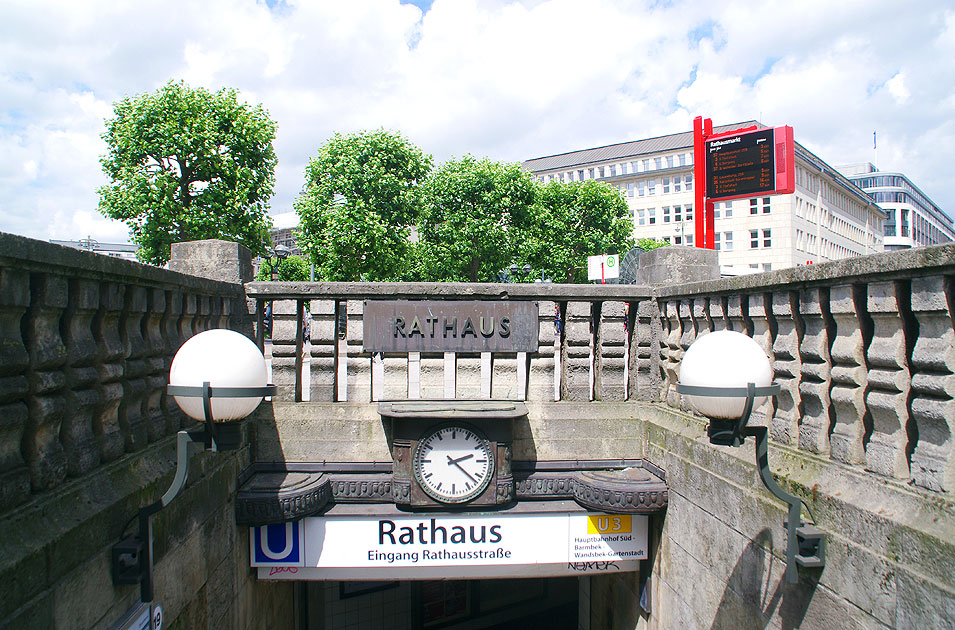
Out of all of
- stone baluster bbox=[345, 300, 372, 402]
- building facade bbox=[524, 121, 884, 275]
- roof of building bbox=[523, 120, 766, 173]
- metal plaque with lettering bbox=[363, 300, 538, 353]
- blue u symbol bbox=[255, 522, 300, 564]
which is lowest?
blue u symbol bbox=[255, 522, 300, 564]

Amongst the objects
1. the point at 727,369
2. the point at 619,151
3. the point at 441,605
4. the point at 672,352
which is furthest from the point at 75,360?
the point at 619,151

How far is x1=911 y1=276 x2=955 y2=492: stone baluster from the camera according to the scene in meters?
2.86

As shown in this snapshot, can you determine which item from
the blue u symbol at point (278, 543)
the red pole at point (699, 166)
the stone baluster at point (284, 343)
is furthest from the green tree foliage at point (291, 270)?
the blue u symbol at point (278, 543)

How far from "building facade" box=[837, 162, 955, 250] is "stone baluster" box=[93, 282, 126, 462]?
333ft

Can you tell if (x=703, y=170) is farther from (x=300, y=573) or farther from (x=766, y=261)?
(x=766, y=261)

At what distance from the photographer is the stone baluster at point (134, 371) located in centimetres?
379

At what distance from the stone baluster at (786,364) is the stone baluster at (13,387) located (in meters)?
4.47

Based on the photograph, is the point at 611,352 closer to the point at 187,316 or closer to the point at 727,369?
the point at 727,369

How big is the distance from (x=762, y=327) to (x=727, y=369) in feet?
4.14

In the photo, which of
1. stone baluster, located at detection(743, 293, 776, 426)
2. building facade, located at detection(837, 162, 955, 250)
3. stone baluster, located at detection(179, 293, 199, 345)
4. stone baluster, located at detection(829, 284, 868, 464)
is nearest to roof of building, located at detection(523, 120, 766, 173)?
building facade, located at detection(837, 162, 955, 250)

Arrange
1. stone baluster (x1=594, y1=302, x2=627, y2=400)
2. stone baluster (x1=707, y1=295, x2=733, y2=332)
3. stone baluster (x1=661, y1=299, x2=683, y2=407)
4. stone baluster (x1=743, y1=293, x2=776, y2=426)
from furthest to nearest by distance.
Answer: stone baluster (x1=594, y1=302, x2=627, y2=400) → stone baluster (x1=661, y1=299, x2=683, y2=407) → stone baluster (x1=707, y1=295, x2=733, y2=332) → stone baluster (x1=743, y1=293, x2=776, y2=426)

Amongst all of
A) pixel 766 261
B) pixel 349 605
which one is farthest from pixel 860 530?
pixel 766 261

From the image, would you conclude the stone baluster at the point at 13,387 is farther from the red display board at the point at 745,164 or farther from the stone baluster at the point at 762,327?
the red display board at the point at 745,164

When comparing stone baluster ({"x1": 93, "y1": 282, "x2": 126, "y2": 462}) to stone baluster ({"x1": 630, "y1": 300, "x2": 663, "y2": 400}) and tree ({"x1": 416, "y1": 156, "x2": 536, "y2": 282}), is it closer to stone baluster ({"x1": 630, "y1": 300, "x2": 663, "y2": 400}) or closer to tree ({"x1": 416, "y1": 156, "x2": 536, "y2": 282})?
stone baluster ({"x1": 630, "y1": 300, "x2": 663, "y2": 400})
